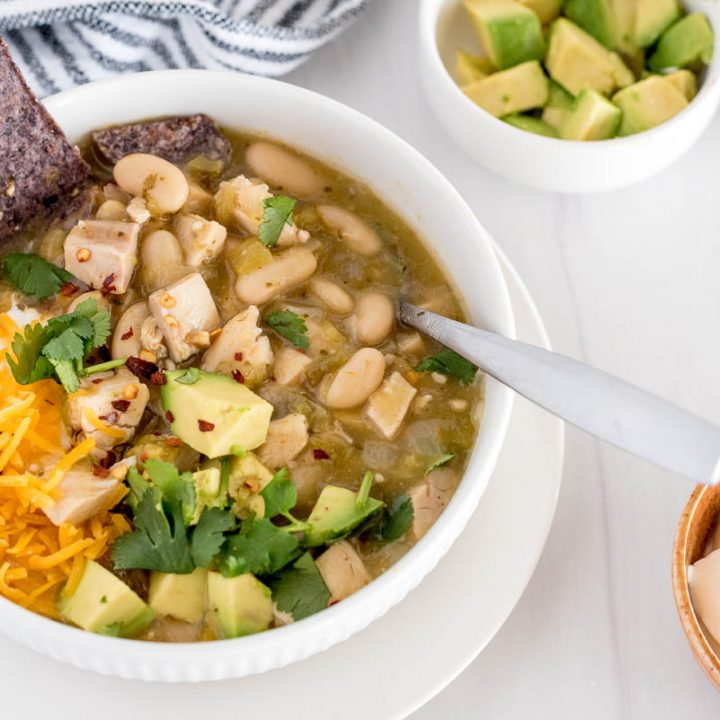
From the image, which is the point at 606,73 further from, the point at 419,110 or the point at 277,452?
the point at 277,452

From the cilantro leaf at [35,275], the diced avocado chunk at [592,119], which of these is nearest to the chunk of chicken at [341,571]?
the cilantro leaf at [35,275]

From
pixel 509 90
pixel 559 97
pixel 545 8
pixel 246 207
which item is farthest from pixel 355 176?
pixel 545 8

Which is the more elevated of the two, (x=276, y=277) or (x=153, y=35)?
(x=153, y=35)

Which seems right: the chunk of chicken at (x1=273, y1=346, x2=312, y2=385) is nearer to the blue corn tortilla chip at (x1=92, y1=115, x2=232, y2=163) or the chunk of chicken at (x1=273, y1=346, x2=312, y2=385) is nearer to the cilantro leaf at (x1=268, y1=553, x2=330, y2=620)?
the cilantro leaf at (x1=268, y1=553, x2=330, y2=620)

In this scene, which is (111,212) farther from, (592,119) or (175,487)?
(592,119)

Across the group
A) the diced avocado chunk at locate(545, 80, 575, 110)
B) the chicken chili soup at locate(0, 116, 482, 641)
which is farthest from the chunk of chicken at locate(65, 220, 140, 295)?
the diced avocado chunk at locate(545, 80, 575, 110)
